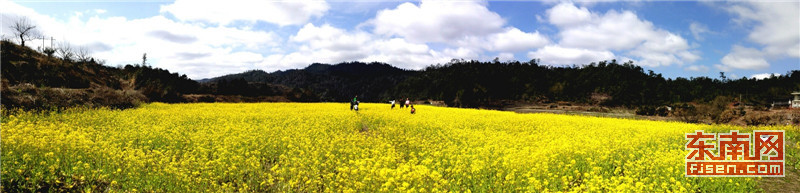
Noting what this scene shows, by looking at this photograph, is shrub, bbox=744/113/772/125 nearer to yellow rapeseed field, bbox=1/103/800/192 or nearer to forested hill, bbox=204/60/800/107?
yellow rapeseed field, bbox=1/103/800/192

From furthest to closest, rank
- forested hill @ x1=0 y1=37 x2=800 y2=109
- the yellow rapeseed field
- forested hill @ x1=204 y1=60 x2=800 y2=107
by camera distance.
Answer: forested hill @ x1=204 y1=60 x2=800 y2=107 < forested hill @ x1=0 y1=37 x2=800 y2=109 < the yellow rapeseed field

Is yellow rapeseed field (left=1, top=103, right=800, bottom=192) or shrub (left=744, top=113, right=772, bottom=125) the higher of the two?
shrub (left=744, top=113, right=772, bottom=125)

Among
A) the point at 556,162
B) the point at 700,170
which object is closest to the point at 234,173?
the point at 556,162

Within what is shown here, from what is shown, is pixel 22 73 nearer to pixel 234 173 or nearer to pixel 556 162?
pixel 234 173

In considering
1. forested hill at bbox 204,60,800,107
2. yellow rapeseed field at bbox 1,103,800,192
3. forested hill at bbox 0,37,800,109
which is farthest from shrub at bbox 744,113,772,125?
forested hill at bbox 204,60,800,107

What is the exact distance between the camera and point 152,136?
12.3 metres

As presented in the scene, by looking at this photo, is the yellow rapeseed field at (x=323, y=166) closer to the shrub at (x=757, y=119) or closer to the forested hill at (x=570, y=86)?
the shrub at (x=757, y=119)

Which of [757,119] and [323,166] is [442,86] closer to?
[757,119]

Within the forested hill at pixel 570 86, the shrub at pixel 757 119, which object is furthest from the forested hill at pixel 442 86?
the shrub at pixel 757 119

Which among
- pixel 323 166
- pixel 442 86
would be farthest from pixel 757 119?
pixel 442 86

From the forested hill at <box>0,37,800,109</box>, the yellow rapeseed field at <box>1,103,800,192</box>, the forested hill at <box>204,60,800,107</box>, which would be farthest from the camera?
the forested hill at <box>204,60,800,107</box>

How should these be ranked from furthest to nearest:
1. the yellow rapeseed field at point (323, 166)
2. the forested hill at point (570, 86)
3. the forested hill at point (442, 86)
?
the forested hill at point (570, 86), the forested hill at point (442, 86), the yellow rapeseed field at point (323, 166)

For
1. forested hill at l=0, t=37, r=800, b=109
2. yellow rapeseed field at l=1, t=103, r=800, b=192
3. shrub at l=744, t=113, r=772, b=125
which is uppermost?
forested hill at l=0, t=37, r=800, b=109

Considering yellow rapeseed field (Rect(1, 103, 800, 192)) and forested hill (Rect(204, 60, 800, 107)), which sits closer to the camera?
yellow rapeseed field (Rect(1, 103, 800, 192))
